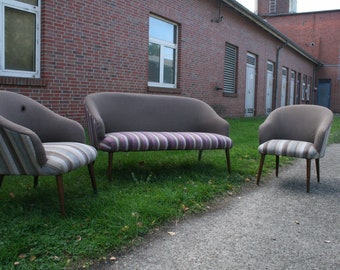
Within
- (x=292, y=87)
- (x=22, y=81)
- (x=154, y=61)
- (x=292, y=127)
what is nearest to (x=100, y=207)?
(x=292, y=127)

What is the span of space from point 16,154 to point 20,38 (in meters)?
4.14

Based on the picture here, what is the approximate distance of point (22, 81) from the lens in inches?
238

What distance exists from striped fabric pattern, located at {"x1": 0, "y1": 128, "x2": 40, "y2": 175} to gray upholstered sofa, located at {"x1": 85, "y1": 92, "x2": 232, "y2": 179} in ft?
3.82

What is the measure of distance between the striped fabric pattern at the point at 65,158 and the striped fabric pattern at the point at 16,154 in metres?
0.09

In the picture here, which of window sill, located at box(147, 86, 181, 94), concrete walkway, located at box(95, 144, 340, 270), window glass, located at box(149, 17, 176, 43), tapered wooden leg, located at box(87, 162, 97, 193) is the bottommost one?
concrete walkway, located at box(95, 144, 340, 270)

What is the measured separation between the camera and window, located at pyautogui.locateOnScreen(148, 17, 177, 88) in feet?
31.1

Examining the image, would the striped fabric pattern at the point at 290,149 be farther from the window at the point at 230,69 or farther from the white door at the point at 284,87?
the white door at the point at 284,87

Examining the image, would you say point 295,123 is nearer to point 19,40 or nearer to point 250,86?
point 19,40

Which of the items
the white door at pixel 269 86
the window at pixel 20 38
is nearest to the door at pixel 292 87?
the white door at pixel 269 86

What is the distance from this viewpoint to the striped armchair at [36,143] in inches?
103

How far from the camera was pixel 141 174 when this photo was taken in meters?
4.30

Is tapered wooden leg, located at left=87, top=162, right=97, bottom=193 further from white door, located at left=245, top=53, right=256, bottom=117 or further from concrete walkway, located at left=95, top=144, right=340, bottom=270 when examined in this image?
white door, located at left=245, top=53, right=256, bottom=117

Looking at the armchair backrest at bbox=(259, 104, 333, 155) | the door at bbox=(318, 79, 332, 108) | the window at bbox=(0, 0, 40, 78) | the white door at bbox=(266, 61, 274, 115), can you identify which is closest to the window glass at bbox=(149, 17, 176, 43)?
the window at bbox=(0, 0, 40, 78)

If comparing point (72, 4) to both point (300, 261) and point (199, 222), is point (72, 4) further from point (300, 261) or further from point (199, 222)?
point (300, 261)
